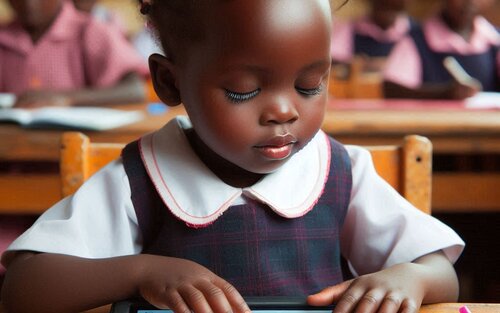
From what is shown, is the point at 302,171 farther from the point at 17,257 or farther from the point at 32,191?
the point at 32,191

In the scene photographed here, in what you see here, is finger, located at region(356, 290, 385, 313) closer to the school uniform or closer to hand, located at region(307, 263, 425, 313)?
hand, located at region(307, 263, 425, 313)

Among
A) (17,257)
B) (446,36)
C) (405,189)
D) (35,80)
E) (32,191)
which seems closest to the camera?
(17,257)

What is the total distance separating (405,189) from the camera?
981mm

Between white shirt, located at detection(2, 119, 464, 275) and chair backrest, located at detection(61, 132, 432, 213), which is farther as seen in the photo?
chair backrest, located at detection(61, 132, 432, 213)

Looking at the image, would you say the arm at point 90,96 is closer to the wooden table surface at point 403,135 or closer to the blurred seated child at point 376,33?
the wooden table surface at point 403,135

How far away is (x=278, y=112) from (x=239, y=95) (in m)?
0.04

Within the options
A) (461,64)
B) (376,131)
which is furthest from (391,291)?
(461,64)

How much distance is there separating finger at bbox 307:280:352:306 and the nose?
6.3 inches

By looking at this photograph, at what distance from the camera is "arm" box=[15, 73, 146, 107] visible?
2006mm

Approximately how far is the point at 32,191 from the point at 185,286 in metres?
1.09

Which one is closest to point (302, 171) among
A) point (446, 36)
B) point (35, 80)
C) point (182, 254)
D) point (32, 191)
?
point (182, 254)

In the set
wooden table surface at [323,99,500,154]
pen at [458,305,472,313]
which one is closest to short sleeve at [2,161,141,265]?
pen at [458,305,472,313]

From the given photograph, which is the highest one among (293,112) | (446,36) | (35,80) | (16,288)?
(293,112)

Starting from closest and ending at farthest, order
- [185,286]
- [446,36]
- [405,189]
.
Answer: [185,286], [405,189], [446,36]
